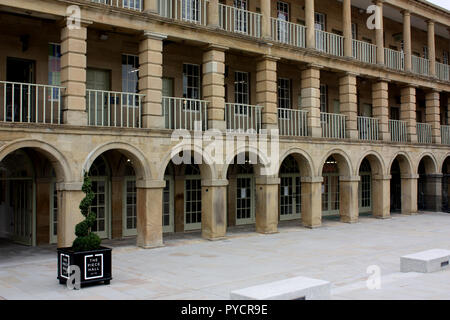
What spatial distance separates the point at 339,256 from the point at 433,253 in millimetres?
2757

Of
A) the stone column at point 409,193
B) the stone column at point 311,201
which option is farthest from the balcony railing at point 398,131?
the stone column at point 311,201

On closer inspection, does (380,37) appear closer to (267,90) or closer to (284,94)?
(284,94)

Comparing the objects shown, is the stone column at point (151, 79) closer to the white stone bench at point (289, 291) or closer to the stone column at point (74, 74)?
the stone column at point (74, 74)

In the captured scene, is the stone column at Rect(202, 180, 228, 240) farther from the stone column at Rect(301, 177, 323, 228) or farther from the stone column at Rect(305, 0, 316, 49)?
the stone column at Rect(305, 0, 316, 49)

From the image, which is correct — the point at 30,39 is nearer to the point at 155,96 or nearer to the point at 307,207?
the point at 155,96

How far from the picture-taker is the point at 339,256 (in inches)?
579

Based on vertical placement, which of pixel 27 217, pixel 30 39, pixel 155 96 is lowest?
pixel 27 217

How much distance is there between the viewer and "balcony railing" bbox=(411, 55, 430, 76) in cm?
2738

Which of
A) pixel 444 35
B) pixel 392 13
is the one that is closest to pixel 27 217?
pixel 392 13

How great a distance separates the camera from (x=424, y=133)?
2805 cm

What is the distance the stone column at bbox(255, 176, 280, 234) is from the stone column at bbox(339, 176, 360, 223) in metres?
4.71

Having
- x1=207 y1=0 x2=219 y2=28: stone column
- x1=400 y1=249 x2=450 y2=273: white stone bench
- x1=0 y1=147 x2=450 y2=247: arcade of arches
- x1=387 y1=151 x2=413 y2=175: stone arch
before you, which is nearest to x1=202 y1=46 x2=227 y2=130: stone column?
x1=207 y1=0 x2=219 y2=28: stone column

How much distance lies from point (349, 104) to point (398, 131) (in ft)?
15.9

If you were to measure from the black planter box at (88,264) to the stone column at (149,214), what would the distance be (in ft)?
16.1
